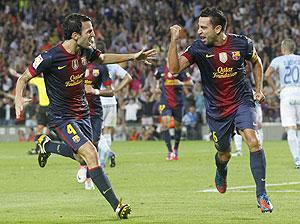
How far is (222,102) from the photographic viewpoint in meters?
12.8

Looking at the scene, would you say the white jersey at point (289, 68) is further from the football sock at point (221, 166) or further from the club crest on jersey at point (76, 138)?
the club crest on jersey at point (76, 138)

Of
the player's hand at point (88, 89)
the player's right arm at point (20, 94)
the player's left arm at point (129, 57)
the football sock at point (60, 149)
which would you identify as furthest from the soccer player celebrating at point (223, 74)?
the player's hand at point (88, 89)

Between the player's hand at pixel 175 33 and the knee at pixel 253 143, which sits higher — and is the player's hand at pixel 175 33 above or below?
above

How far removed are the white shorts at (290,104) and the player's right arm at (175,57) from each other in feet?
28.1

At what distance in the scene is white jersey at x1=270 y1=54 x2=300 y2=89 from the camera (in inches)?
806

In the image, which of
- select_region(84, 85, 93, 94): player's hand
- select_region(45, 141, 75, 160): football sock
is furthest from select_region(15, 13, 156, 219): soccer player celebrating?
select_region(84, 85, 93, 94): player's hand

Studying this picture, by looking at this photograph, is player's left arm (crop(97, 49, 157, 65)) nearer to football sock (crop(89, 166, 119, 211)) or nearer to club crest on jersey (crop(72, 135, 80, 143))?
club crest on jersey (crop(72, 135, 80, 143))

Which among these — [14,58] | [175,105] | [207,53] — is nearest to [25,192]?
[207,53]

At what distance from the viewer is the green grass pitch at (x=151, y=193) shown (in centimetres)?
→ 1172

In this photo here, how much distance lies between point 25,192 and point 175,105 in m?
9.77

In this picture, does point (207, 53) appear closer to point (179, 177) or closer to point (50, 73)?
point (50, 73)

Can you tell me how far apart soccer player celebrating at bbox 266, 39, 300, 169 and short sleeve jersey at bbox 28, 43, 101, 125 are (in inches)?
321

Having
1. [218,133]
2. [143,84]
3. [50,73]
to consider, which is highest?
[50,73]

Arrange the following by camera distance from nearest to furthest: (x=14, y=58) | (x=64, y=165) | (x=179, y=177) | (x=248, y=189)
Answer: (x=248, y=189)
(x=179, y=177)
(x=64, y=165)
(x=14, y=58)
